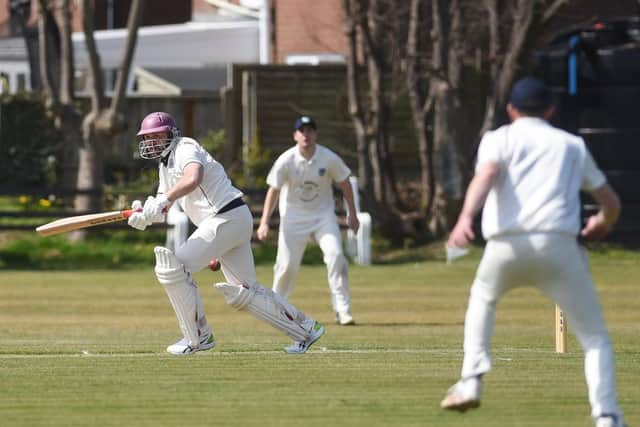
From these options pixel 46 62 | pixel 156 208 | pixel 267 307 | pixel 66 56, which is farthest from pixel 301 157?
pixel 46 62

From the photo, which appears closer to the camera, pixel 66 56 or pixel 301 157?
pixel 301 157

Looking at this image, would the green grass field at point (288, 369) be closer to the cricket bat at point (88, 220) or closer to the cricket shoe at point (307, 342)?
the cricket shoe at point (307, 342)

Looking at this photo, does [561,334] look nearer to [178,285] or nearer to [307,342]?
[307,342]

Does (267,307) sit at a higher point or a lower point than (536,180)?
lower

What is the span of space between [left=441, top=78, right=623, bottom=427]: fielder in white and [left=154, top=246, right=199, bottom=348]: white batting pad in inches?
117

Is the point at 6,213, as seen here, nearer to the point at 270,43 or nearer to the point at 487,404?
the point at 270,43

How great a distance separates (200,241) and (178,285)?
0.35m

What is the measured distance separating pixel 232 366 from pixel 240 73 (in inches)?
713

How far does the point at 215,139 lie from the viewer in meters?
27.7

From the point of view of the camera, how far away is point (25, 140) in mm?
27594

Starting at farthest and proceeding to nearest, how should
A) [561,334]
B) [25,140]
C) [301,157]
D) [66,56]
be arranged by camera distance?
1. [25,140]
2. [66,56]
3. [301,157]
4. [561,334]

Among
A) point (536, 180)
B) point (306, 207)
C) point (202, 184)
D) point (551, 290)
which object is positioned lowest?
point (306, 207)

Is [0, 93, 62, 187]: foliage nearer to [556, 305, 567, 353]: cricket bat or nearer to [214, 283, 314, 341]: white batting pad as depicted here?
[214, 283, 314, 341]: white batting pad

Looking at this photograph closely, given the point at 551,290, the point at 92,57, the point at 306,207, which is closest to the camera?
the point at 551,290
